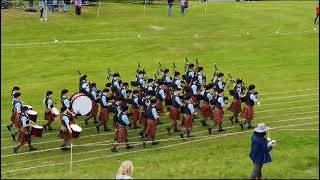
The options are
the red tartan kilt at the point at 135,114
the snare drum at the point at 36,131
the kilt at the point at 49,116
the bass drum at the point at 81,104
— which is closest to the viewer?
the snare drum at the point at 36,131

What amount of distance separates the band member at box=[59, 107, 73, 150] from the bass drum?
2.00 ft

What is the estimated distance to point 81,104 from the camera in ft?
63.2

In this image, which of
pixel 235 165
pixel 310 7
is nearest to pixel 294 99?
pixel 235 165

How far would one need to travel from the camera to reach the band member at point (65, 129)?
711 inches

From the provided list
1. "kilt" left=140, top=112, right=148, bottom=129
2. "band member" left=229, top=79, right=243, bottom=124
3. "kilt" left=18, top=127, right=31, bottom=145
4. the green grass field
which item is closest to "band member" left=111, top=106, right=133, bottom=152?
the green grass field

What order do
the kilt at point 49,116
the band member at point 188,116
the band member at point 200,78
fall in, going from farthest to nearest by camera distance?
the band member at point 200,78 < the kilt at point 49,116 < the band member at point 188,116

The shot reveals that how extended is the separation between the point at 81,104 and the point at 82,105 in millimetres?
53

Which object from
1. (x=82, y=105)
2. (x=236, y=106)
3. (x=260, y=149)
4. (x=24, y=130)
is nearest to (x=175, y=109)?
(x=236, y=106)

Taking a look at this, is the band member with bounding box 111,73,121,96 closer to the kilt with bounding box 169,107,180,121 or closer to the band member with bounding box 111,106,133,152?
the kilt with bounding box 169,107,180,121

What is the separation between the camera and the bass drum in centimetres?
1914

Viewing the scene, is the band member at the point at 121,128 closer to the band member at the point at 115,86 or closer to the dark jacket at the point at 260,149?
the band member at the point at 115,86

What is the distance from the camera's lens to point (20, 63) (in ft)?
99.3

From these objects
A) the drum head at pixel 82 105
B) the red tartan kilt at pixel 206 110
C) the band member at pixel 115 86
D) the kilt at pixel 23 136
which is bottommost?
the kilt at pixel 23 136

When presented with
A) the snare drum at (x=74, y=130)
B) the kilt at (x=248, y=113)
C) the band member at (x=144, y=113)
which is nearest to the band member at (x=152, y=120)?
the band member at (x=144, y=113)
